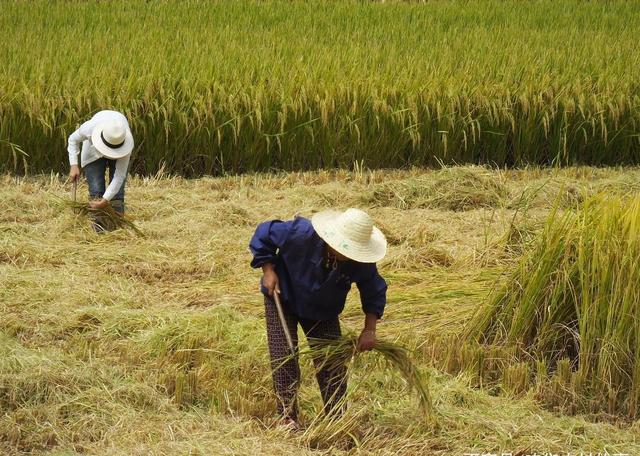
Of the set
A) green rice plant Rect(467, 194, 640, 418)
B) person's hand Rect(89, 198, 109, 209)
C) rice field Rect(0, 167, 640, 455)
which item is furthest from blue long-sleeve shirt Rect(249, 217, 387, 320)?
person's hand Rect(89, 198, 109, 209)

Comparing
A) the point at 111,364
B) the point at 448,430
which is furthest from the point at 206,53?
the point at 448,430

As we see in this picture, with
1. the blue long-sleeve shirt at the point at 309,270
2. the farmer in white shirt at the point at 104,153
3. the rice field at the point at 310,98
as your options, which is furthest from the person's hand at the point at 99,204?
the blue long-sleeve shirt at the point at 309,270

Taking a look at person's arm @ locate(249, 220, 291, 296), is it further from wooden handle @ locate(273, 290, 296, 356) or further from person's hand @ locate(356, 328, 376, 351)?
person's hand @ locate(356, 328, 376, 351)

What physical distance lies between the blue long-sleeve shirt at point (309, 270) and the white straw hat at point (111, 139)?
253 centimetres

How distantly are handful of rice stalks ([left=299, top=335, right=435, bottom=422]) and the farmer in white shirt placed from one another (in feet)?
8.45

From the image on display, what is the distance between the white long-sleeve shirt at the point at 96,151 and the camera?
6.18m

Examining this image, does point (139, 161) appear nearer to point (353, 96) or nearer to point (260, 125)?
point (260, 125)

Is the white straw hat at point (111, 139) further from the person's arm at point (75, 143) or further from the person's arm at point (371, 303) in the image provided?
the person's arm at point (371, 303)

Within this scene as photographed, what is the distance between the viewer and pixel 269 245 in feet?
12.4

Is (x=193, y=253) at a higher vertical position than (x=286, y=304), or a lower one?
lower

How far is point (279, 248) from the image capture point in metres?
3.83

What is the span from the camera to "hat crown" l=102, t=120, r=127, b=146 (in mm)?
6117

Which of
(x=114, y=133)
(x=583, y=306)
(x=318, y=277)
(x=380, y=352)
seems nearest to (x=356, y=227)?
(x=318, y=277)

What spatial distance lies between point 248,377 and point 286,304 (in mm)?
556
